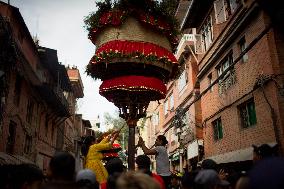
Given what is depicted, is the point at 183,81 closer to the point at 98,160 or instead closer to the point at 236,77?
the point at 236,77

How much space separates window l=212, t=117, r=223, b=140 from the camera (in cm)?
1758

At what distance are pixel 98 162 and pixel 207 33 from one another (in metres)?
14.9

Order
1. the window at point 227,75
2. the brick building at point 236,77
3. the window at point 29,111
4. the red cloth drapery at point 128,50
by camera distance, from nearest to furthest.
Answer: the red cloth drapery at point 128,50 → the brick building at point 236,77 → the window at point 227,75 → the window at point 29,111

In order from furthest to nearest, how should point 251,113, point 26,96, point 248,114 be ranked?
1. point 26,96
2. point 248,114
3. point 251,113

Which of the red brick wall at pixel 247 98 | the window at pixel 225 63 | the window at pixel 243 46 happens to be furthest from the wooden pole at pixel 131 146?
the window at pixel 225 63

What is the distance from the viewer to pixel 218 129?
17.8 m

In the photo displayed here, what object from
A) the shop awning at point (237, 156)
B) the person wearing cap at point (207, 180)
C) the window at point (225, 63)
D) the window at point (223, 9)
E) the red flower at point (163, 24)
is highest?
the window at point (223, 9)

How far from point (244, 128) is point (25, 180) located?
1195 centimetres

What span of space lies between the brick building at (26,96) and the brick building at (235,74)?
301 inches

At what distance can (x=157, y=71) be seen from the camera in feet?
24.8

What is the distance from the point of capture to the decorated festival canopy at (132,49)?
7.00 metres

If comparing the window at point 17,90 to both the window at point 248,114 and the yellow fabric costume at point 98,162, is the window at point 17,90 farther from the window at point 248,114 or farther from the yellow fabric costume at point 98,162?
the yellow fabric costume at point 98,162

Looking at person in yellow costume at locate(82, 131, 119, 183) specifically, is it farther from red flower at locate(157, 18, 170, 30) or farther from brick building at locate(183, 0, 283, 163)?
brick building at locate(183, 0, 283, 163)

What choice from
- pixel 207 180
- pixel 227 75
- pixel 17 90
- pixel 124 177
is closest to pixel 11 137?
pixel 17 90
